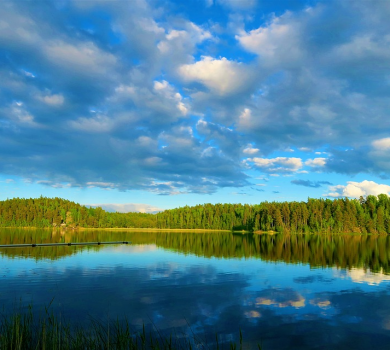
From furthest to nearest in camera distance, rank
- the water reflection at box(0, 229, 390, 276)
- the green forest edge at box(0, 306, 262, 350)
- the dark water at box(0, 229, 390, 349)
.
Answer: the water reflection at box(0, 229, 390, 276) < the dark water at box(0, 229, 390, 349) < the green forest edge at box(0, 306, 262, 350)

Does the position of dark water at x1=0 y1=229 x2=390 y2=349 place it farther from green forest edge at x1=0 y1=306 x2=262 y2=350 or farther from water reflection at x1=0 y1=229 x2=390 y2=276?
water reflection at x1=0 y1=229 x2=390 y2=276

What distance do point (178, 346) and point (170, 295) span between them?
39.5 ft

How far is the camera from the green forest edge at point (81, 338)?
12773mm

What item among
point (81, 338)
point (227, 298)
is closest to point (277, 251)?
point (227, 298)

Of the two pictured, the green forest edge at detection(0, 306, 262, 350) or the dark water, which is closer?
the green forest edge at detection(0, 306, 262, 350)

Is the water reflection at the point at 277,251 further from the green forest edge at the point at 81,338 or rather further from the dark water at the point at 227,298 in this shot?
the green forest edge at the point at 81,338

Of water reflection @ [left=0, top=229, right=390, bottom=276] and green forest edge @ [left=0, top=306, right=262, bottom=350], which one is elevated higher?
green forest edge @ [left=0, top=306, right=262, bottom=350]

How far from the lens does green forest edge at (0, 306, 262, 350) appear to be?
12.8m

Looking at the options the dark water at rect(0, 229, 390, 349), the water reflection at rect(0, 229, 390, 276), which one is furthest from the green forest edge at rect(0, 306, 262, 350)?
the water reflection at rect(0, 229, 390, 276)

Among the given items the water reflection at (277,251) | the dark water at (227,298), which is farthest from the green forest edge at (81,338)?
the water reflection at (277,251)

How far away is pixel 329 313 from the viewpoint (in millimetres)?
23797

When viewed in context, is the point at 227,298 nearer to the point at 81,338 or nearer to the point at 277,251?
the point at 81,338

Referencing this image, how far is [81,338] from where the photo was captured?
44.9ft

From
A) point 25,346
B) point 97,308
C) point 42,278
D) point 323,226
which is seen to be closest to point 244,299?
point 97,308
